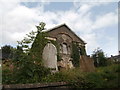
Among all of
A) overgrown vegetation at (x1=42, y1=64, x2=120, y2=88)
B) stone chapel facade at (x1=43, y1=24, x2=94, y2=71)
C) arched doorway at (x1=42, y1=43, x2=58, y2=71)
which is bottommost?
overgrown vegetation at (x1=42, y1=64, x2=120, y2=88)

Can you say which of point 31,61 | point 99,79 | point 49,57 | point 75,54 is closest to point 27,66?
point 31,61

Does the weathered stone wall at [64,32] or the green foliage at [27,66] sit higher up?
the weathered stone wall at [64,32]

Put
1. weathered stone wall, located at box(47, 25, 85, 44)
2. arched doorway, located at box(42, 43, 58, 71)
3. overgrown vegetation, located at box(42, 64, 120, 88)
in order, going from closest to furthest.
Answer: overgrown vegetation, located at box(42, 64, 120, 88) < arched doorway, located at box(42, 43, 58, 71) < weathered stone wall, located at box(47, 25, 85, 44)

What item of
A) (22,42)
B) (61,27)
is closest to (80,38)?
(61,27)

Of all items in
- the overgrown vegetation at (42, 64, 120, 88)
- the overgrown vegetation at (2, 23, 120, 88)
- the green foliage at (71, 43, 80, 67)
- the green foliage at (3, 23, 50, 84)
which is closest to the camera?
the overgrown vegetation at (42, 64, 120, 88)

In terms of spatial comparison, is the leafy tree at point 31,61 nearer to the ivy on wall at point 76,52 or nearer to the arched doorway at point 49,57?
the arched doorway at point 49,57

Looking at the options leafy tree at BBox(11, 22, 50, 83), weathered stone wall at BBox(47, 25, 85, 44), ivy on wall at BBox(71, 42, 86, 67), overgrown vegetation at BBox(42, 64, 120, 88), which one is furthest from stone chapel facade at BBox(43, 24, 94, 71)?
overgrown vegetation at BBox(42, 64, 120, 88)

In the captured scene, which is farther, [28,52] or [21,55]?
[28,52]

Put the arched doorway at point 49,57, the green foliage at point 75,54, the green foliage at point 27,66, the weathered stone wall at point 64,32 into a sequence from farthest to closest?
1. the green foliage at point 75,54
2. the weathered stone wall at point 64,32
3. the arched doorway at point 49,57
4. the green foliage at point 27,66

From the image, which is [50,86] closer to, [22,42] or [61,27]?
[22,42]

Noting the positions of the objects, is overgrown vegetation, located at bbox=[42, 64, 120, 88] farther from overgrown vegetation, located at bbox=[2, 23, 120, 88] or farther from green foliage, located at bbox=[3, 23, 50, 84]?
green foliage, located at bbox=[3, 23, 50, 84]

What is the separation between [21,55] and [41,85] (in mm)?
2838

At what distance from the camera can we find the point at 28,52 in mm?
8297

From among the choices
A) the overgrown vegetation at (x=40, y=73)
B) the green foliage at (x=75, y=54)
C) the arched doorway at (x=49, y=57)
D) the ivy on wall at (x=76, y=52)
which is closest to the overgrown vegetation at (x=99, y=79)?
the overgrown vegetation at (x=40, y=73)
